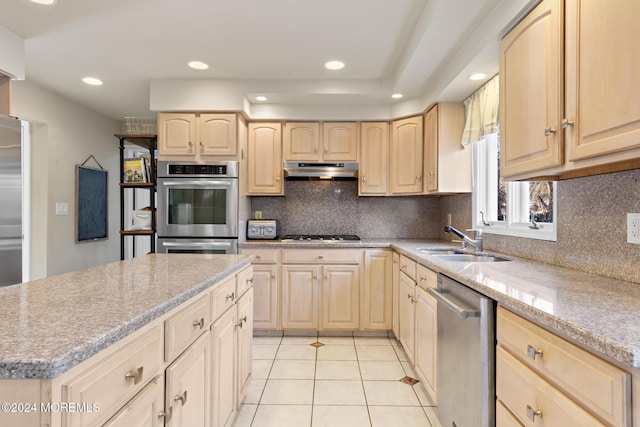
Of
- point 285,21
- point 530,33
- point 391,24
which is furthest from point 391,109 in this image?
point 530,33

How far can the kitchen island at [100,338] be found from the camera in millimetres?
616

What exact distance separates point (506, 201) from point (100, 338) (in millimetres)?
2491

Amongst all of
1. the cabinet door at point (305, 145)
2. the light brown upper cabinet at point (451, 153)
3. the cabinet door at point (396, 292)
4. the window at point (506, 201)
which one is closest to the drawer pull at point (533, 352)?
the window at point (506, 201)

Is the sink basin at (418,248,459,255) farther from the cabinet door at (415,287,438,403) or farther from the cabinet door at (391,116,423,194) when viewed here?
the cabinet door at (391,116,423,194)

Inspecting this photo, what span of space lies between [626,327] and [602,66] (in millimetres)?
847

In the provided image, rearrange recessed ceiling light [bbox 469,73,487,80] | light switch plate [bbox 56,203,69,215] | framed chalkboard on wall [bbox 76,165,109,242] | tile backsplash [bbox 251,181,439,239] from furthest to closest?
framed chalkboard on wall [bbox 76,165,109,242]
tile backsplash [bbox 251,181,439,239]
light switch plate [bbox 56,203,69,215]
recessed ceiling light [bbox 469,73,487,80]

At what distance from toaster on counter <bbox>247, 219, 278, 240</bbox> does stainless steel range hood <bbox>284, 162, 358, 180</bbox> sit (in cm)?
59

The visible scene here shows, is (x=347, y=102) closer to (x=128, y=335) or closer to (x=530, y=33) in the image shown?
(x=530, y=33)

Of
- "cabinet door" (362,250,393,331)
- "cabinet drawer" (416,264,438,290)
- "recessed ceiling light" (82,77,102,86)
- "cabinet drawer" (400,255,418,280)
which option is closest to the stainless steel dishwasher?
"cabinet drawer" (416,264,438,290)

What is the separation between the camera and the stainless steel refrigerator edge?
8.09ft

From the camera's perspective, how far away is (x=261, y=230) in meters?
3.50

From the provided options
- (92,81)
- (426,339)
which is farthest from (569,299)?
(92,81)

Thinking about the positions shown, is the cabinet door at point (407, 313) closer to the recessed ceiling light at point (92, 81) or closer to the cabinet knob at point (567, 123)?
the cabinet knob at point (567, 123)

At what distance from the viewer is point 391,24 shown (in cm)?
221
